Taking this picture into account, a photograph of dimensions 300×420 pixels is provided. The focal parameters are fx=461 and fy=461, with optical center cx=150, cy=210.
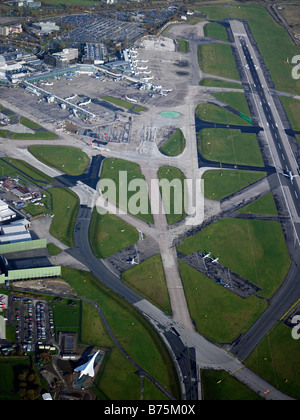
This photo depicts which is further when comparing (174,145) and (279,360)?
(174,145)

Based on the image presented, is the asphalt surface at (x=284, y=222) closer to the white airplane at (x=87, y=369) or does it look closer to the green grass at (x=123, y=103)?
the white airplane at (x=87, y=369)

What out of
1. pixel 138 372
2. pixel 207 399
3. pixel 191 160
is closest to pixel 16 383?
pixel 138 372

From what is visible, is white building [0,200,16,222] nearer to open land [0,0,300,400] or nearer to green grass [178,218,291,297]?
open land [0,0,300,400]

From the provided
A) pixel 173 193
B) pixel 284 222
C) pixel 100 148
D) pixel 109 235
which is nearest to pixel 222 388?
pixel 109 235

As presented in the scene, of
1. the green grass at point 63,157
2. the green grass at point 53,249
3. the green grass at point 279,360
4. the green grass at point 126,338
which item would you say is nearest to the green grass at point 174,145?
the green grass at point 63,157

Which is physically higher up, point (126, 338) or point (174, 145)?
point (174, 145)

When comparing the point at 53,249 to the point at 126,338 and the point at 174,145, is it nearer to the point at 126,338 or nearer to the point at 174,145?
the point at 126,338

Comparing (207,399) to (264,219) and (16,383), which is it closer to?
(16,383)

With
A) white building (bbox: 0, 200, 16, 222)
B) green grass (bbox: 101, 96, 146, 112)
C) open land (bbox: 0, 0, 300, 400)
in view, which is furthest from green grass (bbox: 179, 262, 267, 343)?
green grass (bbox: 101, 96, 146, 112)
